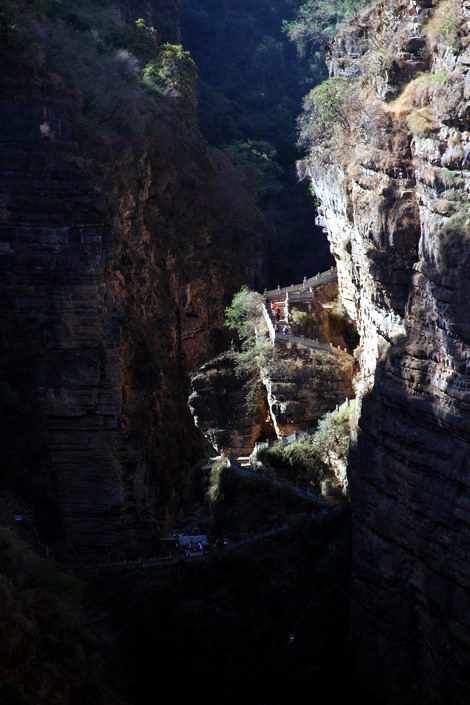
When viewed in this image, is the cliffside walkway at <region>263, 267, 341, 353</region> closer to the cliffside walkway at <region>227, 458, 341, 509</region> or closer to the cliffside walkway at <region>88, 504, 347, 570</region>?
the cliffside walkway at <region>227, 458, 341, 509</region>

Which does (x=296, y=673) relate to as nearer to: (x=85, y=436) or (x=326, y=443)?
(x=326, y=443)

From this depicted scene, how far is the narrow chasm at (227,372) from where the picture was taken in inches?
1331

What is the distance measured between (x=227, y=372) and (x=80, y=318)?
5.52 m

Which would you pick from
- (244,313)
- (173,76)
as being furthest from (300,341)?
(173,76)

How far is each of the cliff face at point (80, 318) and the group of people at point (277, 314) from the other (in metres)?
4.72

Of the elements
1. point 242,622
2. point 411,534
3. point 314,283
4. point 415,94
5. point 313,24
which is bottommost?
point 242,622

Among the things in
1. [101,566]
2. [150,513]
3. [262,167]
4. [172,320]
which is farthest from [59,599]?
[262,167]

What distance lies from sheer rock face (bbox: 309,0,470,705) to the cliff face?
1369 centimetres

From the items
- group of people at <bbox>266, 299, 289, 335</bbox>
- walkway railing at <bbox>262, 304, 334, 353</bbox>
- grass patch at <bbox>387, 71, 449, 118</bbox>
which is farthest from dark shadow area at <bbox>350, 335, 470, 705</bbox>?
group of people at <bbox>266, 299, 289, 335</bbox>

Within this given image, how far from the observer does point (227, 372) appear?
50.0 meters

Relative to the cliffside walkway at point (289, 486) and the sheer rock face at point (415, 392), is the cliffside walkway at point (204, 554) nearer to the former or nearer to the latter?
the cliffside walkway at point (289, 486)

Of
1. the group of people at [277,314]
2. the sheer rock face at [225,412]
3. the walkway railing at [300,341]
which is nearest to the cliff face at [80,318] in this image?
the sheer rock face at [225,412]

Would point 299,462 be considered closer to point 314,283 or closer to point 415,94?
point 314,283

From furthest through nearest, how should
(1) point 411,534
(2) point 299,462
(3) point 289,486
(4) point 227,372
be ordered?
(4) point 227,372 < (2) point 299,462 < (3) point 289,486 < (1) point 411,534
